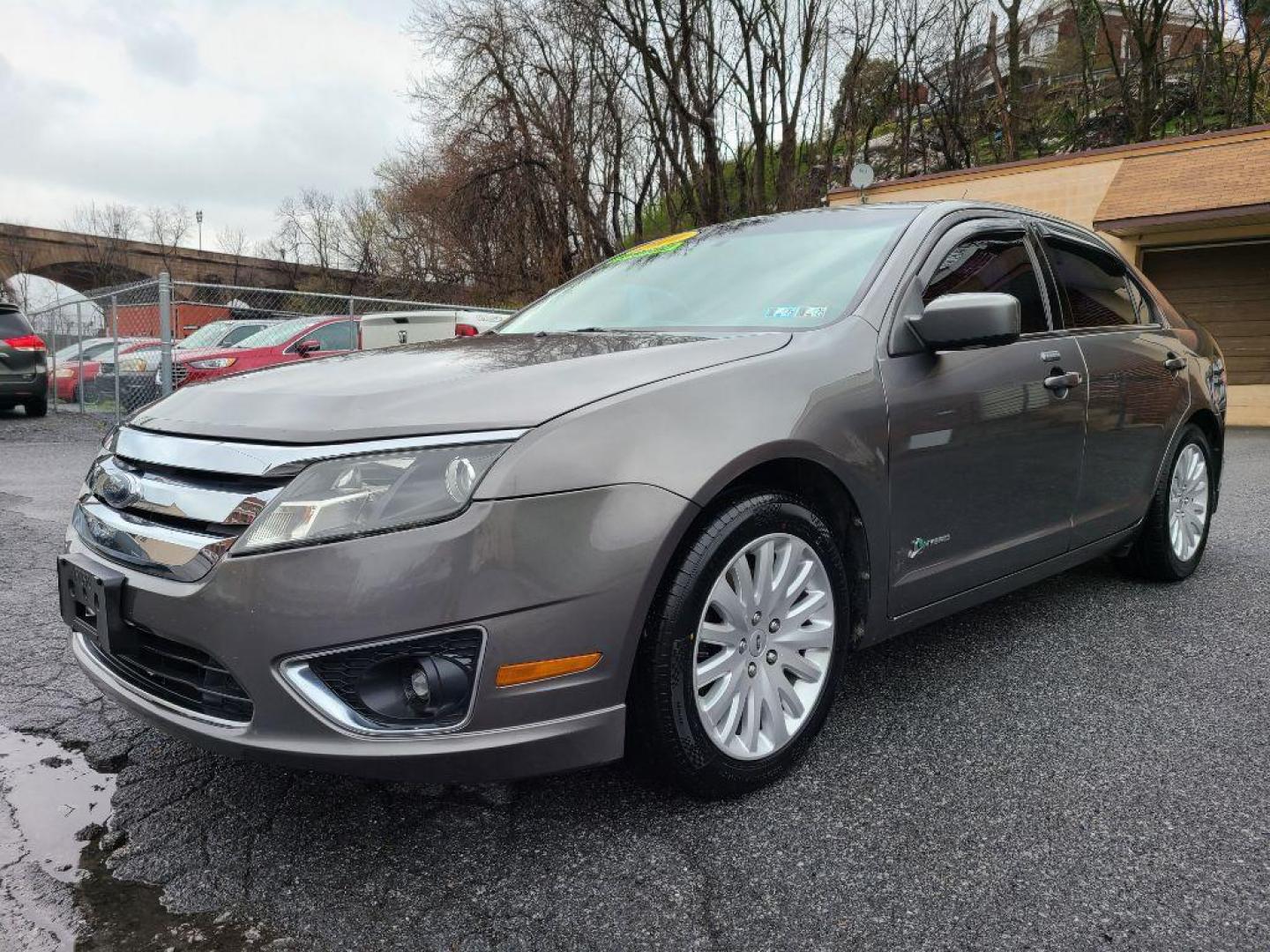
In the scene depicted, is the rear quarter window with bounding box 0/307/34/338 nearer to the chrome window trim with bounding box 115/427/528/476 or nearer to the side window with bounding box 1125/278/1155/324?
the chrome window trim with bounding box 115/427/528/476

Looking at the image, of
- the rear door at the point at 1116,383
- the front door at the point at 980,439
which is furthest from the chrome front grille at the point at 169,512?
the rear door at the point at 1116,383

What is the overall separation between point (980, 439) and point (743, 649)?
110cm

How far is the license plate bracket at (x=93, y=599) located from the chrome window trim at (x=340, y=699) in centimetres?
47

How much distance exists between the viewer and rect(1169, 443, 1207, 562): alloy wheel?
13.1ft

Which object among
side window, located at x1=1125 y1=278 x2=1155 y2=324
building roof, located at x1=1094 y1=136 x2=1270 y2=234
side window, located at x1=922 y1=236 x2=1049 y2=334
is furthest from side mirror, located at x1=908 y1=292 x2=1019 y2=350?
building roof, located at x1=1094 y1=136 x2=1270 y2=234

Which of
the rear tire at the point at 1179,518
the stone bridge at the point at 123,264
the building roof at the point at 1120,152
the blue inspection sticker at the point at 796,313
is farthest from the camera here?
the stone bridge at the point at 123,264

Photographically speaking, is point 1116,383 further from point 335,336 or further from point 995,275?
point 335,336

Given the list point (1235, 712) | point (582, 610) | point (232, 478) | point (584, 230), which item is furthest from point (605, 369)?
point (584, 230)

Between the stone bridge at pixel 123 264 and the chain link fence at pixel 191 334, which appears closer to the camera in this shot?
the chain link fence at pixel 191 334

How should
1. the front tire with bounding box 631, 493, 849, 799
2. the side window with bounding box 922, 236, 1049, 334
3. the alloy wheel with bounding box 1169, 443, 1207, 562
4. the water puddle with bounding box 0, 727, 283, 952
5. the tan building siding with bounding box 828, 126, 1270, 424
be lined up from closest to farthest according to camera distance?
the water puddle with bounding box 0, 727, 283, 952 < the front tire with bounding box 631, 493, 849, 799 < the side window with bounding box 922, 236, 1049, 334 < the alloy wheel with bounding box 1169, 443, 1207, 562 < the tan building siding with bounding box 828, 126, 1270, 424

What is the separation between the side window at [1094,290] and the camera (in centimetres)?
341

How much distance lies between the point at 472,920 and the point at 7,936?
866 mm

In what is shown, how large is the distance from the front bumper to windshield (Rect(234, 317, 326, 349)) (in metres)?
10.4

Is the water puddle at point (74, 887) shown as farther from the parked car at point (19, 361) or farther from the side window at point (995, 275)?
the parked car at point (19, 361)
